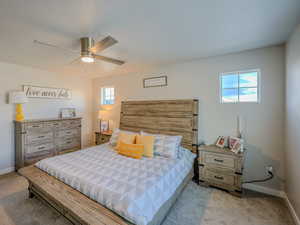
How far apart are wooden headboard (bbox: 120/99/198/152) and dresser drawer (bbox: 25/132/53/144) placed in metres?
1.78

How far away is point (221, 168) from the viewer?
2451 millimetres

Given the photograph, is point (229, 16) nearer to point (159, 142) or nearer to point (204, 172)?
point (159, 142)

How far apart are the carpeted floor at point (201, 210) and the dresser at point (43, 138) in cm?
85

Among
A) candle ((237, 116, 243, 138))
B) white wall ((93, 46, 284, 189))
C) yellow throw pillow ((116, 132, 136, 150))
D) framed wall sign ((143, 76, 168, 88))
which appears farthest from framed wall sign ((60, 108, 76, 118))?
candle ((237, 116, 243, 138))

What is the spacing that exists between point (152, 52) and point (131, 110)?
67.1 inches

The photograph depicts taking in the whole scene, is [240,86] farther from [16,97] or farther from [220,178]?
[16,97]

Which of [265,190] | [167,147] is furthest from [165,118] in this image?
[265,190]

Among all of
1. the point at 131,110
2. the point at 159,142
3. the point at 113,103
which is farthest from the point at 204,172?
the point at 113,103

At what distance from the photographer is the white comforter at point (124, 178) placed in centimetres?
139

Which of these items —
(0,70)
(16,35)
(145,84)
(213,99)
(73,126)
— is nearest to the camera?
(16,35)

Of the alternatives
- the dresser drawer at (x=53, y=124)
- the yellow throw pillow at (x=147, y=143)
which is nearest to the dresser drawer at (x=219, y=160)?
the yellow throw pillow at (x=147, y=143)

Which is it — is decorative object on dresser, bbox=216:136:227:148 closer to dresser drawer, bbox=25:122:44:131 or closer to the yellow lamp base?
dresser drawer, bbox=25:122:44:131

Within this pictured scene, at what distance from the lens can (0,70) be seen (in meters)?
3.10

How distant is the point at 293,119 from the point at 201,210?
5.82ft
